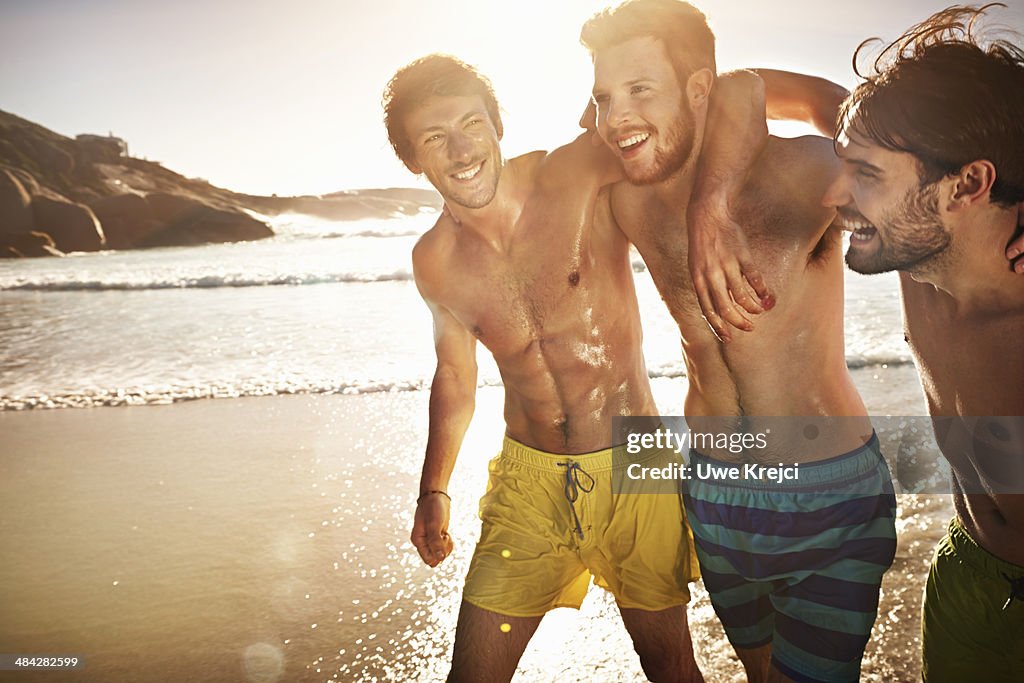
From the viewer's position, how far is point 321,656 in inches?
115

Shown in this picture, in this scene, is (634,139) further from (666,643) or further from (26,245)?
(26,245)

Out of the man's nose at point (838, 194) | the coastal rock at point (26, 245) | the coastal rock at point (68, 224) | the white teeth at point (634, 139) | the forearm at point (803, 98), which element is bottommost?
the man's nose at point (838, 194)

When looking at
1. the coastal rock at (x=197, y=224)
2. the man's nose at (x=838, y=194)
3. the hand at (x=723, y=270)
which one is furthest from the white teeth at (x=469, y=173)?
the coastal rock at (x=197, y=224)

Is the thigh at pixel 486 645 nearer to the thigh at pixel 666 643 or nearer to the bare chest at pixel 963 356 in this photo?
the thigh at pixel 666 643

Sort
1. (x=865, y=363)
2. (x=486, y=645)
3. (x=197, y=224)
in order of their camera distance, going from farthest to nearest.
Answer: (x=197, y=224)
(x=865, y=363)
(x=486, y=645)

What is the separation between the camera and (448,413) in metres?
2.69

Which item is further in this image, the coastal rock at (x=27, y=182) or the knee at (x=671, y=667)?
the coastal rock at (x=27, y=182)

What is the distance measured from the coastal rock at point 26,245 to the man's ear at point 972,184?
85.7 ft

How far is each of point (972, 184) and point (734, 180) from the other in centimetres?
55

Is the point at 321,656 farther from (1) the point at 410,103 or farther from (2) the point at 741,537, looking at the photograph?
(1) the point at 410,103

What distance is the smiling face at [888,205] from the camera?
1816 millimetres

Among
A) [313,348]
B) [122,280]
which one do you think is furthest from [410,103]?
[122,280]

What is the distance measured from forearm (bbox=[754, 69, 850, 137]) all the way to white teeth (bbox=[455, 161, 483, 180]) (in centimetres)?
91

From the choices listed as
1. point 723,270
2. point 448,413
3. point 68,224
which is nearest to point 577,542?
point 448,413
